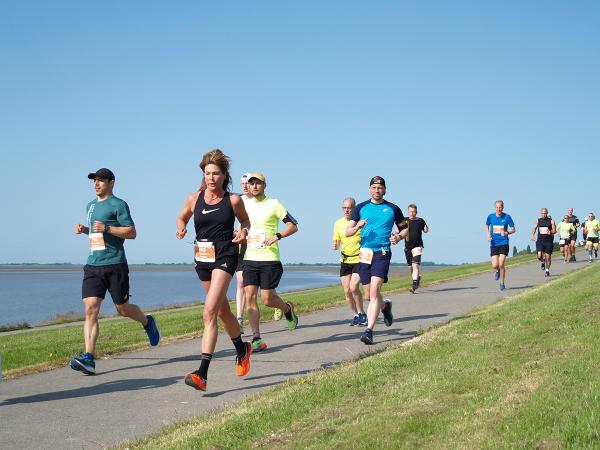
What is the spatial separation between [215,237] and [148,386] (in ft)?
5.46

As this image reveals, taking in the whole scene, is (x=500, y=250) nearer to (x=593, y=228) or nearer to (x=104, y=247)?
(x=104, y=247)

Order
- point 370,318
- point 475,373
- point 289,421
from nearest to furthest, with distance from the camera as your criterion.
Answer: point 289,421
point 475,373
point 370,318

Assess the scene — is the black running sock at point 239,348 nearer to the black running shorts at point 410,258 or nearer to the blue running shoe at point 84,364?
the blue running shoe at point 84,364

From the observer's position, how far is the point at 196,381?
6824 mm

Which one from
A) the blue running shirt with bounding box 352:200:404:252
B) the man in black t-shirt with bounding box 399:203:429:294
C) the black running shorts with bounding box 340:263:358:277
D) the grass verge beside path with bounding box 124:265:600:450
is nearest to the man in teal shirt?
the grass verge beside path with bounding box 124:265:600:450

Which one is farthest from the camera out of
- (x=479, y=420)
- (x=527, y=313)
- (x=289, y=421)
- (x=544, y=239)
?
(x=544, y=239)

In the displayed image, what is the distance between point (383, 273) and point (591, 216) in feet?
88.8

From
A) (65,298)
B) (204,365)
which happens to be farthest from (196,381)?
(65,298)

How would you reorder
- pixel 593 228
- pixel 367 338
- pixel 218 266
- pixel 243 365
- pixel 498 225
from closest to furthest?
1. pixel 218 266
2. pixel 243 365
3. pixel 367 338
4. pixel 498 225
5. pixel 593 228

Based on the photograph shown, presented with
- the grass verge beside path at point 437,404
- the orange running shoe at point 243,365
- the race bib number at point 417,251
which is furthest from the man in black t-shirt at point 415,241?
the orange running shoe at point 243,365

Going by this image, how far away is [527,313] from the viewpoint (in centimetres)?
1055

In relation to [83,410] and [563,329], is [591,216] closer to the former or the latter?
[563,329]

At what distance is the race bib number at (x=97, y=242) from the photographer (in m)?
8.59

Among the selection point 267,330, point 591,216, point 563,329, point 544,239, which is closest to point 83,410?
point 563,329
